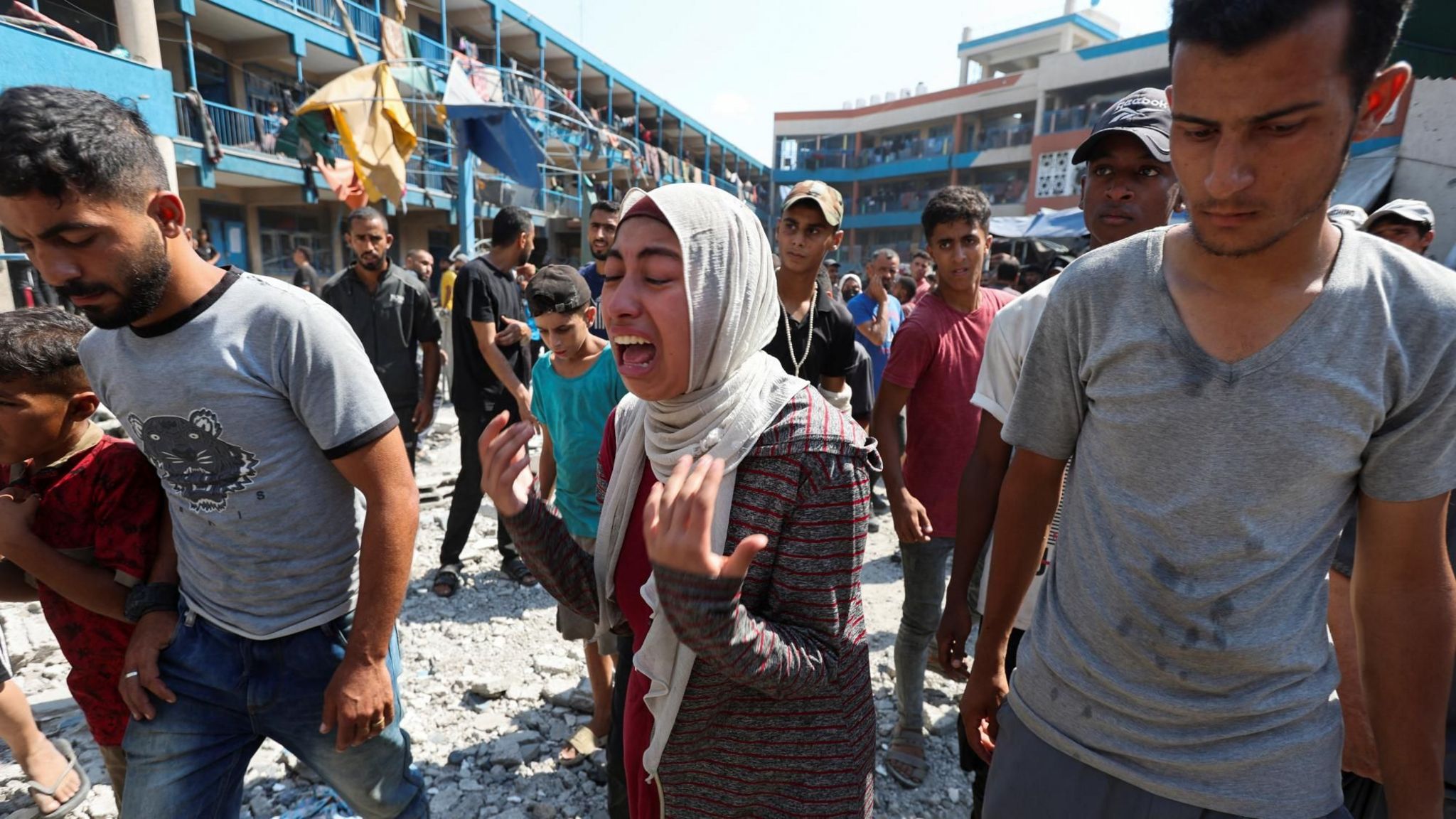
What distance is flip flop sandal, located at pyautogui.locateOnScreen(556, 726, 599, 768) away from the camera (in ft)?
9.39

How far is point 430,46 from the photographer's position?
781 inches

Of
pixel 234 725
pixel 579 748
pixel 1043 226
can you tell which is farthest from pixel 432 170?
pixel 234 725

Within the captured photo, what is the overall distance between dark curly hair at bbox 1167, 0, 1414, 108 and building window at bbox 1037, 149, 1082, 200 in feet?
108

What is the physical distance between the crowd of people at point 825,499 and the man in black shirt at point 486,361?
230cm

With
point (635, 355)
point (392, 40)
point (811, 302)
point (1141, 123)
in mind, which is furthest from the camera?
point (392, 40)

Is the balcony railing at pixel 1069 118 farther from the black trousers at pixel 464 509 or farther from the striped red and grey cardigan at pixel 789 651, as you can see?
the striped red and grey cardigan at pixel 789 651

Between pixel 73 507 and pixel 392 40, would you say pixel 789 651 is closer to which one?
pixel 73 507

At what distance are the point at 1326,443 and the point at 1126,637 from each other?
45 cm

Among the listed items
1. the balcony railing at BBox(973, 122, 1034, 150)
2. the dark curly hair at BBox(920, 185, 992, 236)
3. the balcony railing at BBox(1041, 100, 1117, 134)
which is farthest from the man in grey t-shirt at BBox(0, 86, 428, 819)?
the balcony railing at BBox(973, 122, 1034, 150)

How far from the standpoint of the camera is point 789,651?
4.10ft

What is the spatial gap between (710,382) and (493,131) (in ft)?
30.8

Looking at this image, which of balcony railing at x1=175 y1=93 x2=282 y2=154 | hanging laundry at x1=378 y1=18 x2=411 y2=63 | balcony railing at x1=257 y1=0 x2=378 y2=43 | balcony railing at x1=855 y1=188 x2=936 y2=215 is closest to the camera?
balcony railing at x1=175 y1=93 x2=282 y2=154

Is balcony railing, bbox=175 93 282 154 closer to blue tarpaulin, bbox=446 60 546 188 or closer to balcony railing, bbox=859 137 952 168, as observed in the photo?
blue tarpaulin, bbox=446 60 546 188

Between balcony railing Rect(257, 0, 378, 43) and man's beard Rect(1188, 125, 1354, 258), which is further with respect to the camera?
balcony railing Rect(257, 0, 378, 43)
